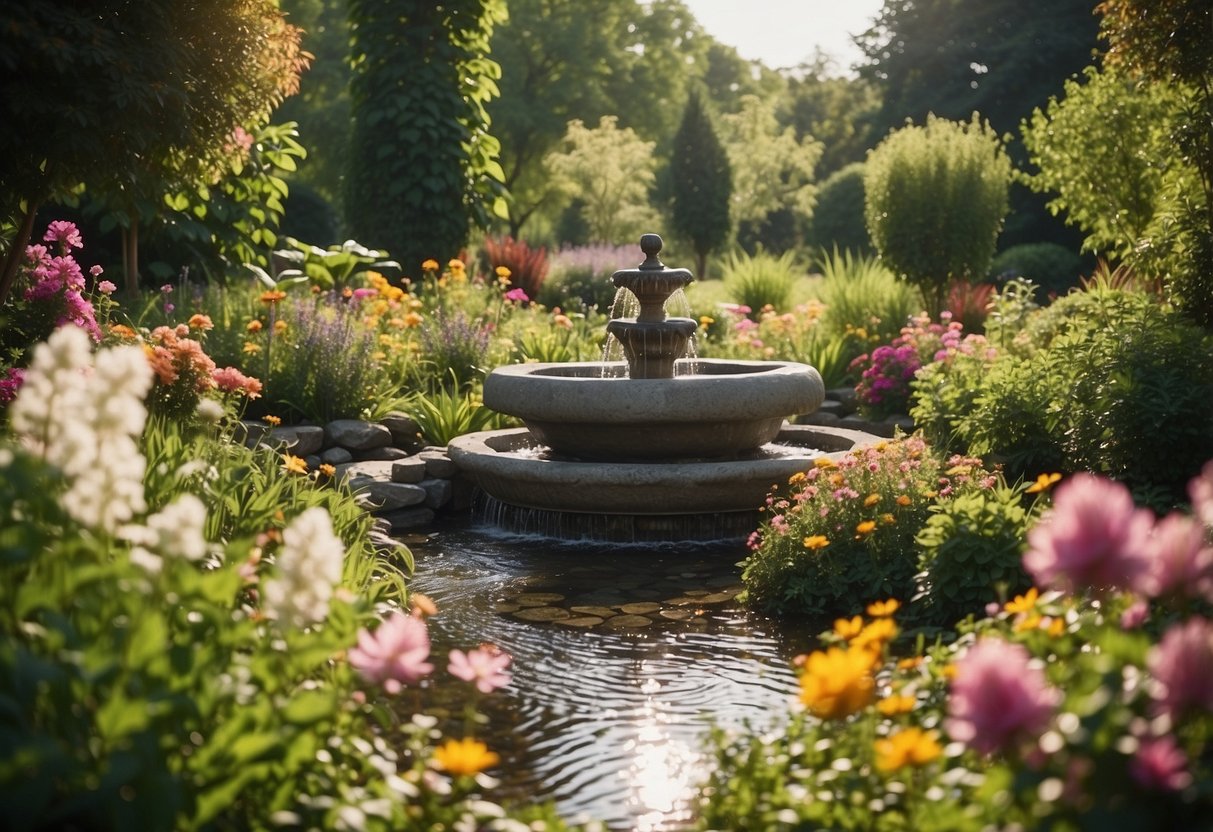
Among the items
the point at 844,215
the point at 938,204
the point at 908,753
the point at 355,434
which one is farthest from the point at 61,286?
the point at 844,215

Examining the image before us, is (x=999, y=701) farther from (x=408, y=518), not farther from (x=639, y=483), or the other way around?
(x=408, y=518)

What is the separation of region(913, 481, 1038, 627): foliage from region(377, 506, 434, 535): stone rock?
3792 millimetres

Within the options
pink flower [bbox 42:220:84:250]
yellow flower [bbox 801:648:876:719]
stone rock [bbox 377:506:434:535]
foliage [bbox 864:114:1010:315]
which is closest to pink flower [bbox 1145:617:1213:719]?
yellow flower [bbox 801:648:876:719]

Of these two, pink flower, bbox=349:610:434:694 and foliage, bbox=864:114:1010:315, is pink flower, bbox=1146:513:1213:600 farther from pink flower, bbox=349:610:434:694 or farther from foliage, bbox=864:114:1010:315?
foliage, bbox=864:114:1010:315

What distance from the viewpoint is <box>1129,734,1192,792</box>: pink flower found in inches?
84.4

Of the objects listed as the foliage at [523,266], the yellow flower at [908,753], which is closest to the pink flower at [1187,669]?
the yellow flower at [908,753]

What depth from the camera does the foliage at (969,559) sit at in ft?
17.8

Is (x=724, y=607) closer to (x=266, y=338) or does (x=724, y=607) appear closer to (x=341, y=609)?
(x=341, y=609)

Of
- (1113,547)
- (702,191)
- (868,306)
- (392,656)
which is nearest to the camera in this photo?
(1113,547)

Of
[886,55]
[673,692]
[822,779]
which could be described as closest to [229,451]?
[673,692]

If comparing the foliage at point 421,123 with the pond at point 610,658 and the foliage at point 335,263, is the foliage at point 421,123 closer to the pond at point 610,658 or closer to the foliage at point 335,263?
the foliage at point 335,263

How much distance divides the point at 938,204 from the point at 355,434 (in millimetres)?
7914

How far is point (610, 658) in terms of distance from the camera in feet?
17.6

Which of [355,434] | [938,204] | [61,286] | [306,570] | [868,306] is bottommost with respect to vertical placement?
[355,434]
